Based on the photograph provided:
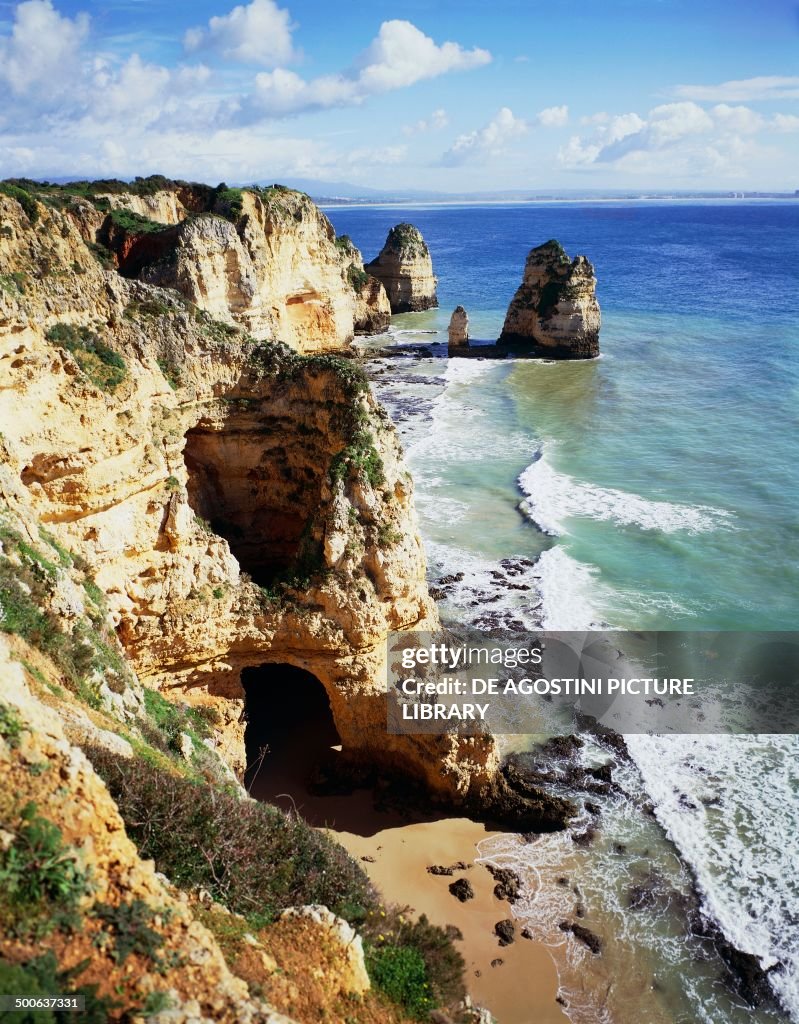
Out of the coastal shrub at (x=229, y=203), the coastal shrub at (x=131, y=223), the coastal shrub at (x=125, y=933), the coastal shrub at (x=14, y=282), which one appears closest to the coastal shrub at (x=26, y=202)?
the coastal shrub at (x=14, y=282)

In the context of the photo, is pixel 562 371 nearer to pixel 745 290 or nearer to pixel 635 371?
pixel 635 371

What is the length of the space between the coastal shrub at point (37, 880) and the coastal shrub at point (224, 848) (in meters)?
1.91

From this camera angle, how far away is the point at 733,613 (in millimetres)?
26078

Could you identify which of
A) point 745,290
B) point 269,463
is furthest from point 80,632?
point 745,290

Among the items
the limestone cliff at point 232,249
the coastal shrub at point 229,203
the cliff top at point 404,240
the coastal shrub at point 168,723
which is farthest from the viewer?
the cliff top at point 404,240

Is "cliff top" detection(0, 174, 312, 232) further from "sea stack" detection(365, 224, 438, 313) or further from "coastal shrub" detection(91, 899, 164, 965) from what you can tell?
"coastal shrub" detection(91, 899, 164, 965)

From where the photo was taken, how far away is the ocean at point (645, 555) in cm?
1503

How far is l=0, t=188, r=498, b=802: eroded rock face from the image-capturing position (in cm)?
1415

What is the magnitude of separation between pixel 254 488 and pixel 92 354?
5669mm

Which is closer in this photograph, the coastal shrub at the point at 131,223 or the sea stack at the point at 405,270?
the coastal shrub at the point at 131,223

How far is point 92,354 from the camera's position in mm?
15133

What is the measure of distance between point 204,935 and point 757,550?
28671mm

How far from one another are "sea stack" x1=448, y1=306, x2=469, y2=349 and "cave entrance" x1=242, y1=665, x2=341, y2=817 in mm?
50451

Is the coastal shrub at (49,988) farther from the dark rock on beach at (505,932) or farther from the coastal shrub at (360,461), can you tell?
the coastal shrub at (360,461)
